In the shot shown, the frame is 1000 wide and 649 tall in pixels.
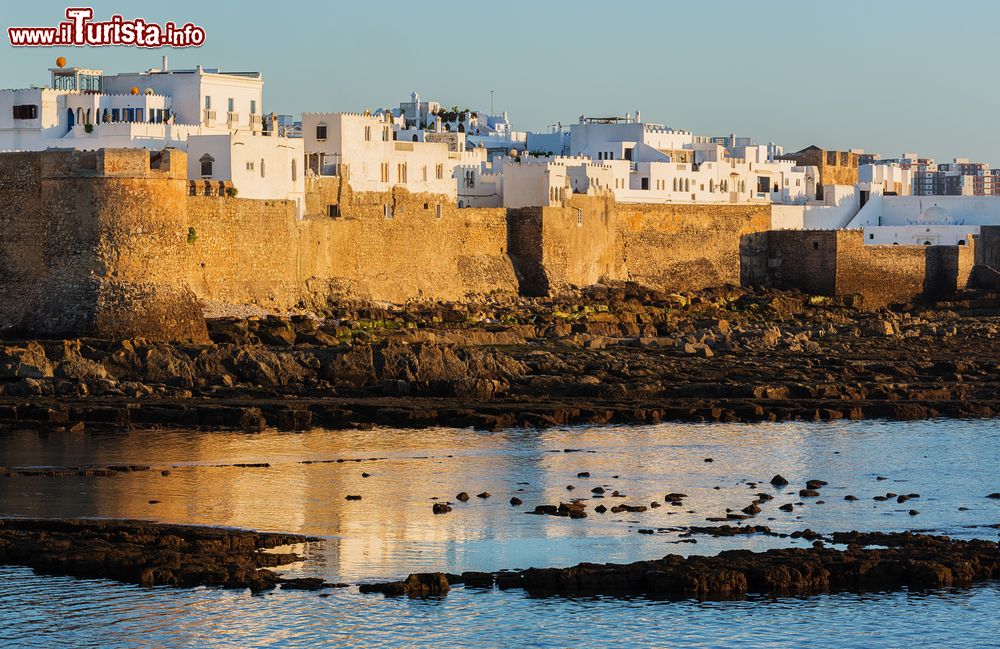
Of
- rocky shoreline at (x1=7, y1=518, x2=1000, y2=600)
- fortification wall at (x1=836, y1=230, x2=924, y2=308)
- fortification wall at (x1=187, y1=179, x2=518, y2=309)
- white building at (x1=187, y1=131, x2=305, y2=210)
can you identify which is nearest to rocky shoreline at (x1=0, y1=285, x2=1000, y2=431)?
fortification wall at (x1=187, y1=179, x2=518, y2=309)

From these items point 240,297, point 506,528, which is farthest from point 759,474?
point 240,297

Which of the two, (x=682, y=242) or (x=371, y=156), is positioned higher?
(x=371, y=156)

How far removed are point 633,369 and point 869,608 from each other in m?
16.9

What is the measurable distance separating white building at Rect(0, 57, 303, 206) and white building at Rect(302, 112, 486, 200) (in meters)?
1.37

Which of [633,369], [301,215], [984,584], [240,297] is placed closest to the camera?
[984,584]

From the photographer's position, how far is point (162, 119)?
4697 cm

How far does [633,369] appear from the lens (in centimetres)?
3478

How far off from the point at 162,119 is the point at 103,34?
5884 millimetres

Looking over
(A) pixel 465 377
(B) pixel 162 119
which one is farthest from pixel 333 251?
(A) pixel 465 377

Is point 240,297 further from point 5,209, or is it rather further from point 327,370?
point 327,370

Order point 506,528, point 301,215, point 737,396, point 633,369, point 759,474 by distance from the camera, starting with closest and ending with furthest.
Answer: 1. point 506,528
2. point 759,474
3. point 737,396
4. point 633,369
5. point 301,215

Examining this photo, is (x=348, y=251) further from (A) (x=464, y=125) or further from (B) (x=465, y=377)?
(A) (x=464, y=125)

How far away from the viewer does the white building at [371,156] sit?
46.2 meters

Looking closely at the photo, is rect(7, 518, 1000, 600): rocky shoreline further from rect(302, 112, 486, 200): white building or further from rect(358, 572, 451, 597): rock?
rect(302, 112, 486, 200): white building
